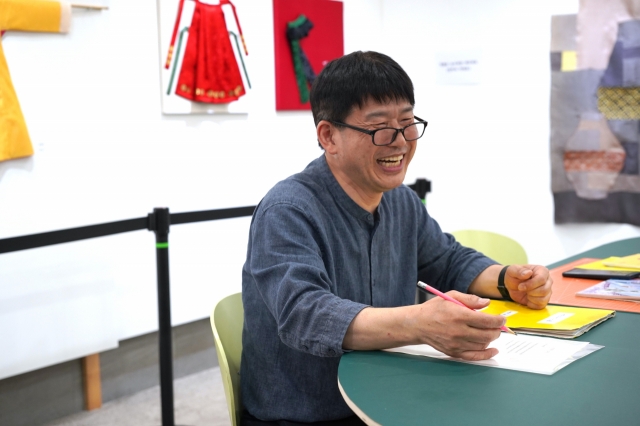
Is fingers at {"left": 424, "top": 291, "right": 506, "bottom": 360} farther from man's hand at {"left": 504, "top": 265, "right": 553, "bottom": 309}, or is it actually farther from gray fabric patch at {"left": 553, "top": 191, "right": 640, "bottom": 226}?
gray fabric patch at {"left": 553, "top": 191, "right": 640, "bottom": 226}

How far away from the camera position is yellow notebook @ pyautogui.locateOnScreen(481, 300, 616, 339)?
4.30 feet

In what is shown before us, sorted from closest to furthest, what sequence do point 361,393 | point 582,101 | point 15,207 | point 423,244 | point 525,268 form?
point 361,393 → point 525,268 → point 423,244 → point 15,207 → point 582,101

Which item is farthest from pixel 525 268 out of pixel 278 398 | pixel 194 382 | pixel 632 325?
pixel 194 382

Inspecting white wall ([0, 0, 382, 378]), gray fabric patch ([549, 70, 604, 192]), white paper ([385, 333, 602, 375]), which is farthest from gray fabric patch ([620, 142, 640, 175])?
white paper ([385, 333, 602, 375])

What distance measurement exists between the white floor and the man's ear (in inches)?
68.0

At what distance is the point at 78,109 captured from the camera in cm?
290

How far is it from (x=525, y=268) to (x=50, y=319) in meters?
2.12

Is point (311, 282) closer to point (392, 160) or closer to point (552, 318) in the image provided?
point (392, 160)

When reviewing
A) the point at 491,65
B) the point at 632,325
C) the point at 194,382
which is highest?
the point at 491,65

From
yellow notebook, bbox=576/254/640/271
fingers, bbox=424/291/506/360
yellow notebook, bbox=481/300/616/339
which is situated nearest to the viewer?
fingers, bbox=424/291/506/360

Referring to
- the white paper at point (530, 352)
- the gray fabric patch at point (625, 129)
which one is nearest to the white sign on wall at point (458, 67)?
the gray fabric patch at point (625, 129)

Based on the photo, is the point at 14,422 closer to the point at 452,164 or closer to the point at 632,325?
the point at 632,325

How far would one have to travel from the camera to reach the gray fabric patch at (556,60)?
3.73 metres

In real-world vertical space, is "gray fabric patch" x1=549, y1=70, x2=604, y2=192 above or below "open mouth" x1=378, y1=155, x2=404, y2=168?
above
